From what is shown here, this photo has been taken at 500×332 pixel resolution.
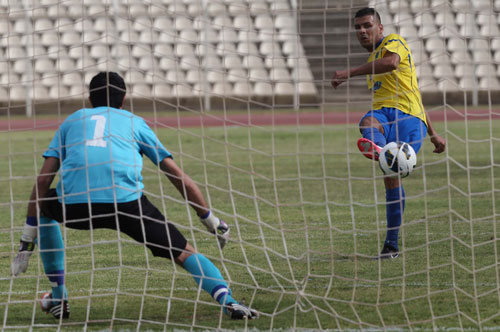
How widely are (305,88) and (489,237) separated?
19706 mm

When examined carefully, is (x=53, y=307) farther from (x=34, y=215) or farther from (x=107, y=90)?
(x=107, y=90)

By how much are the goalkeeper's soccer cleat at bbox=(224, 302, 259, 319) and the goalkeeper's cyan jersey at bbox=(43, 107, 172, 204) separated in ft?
2.66

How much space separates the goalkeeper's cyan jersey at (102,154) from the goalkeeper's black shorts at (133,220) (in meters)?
0.05

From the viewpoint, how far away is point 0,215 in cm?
888

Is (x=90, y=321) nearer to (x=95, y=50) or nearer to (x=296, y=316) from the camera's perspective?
(x=296, y=316)

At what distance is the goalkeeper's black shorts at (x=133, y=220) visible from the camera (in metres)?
4.57

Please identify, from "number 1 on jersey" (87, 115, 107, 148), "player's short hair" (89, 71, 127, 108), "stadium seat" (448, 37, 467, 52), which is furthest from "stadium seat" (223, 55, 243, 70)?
"number 1 on jersey" (87, 115, 107, 148)

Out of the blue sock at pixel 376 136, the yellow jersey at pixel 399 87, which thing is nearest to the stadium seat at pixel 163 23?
the yellow jersey at pixel 399 87

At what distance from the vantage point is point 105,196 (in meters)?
4.57

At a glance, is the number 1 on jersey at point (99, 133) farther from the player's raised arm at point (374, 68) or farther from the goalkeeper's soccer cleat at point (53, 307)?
the player's raised arm at point (374, 68)

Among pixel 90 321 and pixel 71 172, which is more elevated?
pixel 71 172

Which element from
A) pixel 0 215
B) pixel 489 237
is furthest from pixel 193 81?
pixel 489 237

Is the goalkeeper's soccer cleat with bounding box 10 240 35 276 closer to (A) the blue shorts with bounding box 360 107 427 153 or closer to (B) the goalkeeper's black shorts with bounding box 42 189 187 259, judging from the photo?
(B) the goalkeeper's black shorts with bounding box 42 189 187 259

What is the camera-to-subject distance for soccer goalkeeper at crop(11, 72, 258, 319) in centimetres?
459
